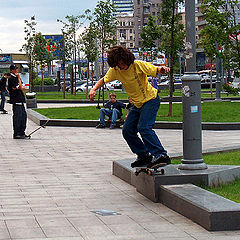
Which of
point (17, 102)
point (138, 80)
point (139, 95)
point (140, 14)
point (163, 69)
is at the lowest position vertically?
point (17, 102)

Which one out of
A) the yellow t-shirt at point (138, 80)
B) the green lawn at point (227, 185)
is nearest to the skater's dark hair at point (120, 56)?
the yellow t-shirt at point (138, 80)

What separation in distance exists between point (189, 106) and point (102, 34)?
33168 millimetres

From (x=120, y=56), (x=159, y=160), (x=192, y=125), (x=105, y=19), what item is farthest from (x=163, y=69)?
(x=105, y=19)

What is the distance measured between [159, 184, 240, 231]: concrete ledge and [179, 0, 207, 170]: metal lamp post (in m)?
0.70

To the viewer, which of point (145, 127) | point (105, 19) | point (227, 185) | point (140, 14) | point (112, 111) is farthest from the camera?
point (140, 14)

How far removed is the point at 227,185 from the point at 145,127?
1.13 meters

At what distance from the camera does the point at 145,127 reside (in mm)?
7449

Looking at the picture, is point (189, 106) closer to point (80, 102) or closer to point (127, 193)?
point (127, 193)

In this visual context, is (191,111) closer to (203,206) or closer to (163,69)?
(163,69)

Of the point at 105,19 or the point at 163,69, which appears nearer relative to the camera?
the point at 163,69

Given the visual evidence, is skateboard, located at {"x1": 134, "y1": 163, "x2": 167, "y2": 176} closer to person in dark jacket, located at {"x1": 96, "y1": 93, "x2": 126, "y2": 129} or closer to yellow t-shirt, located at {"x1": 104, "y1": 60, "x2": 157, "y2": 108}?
yellow t-shirt, located at {"x1": 104, "y1": 60, "x2": 157, "y2": 108}

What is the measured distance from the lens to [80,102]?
36.5 metres

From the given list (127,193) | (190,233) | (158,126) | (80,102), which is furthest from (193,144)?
(80,102)

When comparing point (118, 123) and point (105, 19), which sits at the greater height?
point (105, 19)
